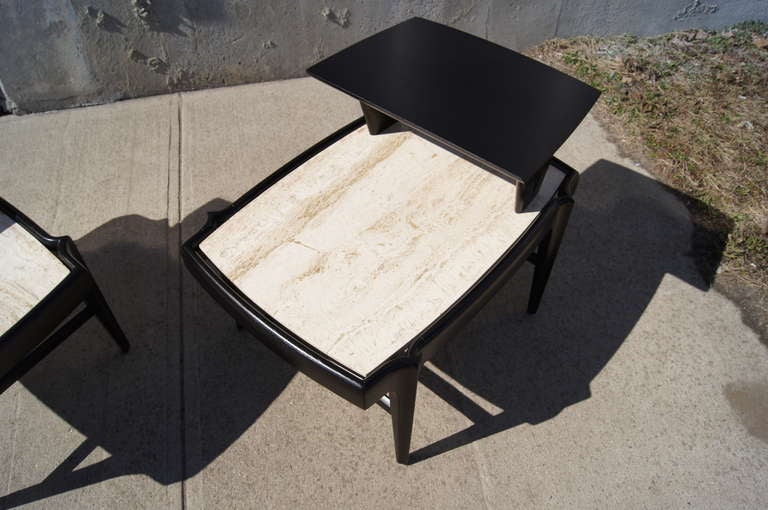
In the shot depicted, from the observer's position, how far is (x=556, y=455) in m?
2.32

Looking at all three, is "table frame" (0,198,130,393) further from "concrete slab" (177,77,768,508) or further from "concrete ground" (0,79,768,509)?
"concrete slab" (177,77,768,508)

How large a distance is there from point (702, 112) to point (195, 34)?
11.3ft

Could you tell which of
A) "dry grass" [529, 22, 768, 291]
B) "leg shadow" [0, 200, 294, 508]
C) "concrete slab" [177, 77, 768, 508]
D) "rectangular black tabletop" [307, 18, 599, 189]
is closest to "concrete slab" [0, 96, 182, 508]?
"leg shadow" [0, 200, 294, 508]

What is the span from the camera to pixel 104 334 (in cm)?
270

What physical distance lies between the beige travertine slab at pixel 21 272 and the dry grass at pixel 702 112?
3130 millimetres

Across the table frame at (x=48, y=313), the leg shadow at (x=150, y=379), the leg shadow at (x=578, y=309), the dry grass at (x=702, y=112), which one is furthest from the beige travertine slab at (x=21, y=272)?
the dry grass at (x=702, y=112)

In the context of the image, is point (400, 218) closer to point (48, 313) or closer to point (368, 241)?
point (368, 241)

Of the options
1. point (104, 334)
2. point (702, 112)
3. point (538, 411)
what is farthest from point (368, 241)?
point (702, 112)

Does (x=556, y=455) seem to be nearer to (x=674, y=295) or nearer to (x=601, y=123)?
(x=674, y=295)

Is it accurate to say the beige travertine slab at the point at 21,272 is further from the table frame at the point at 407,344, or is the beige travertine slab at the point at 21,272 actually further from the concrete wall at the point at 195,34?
the concrete wall at the point at 195,34

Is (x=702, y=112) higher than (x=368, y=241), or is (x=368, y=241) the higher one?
(x=368, y=241)

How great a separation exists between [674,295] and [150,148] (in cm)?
313

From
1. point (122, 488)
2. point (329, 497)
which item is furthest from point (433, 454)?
point (122, 488)

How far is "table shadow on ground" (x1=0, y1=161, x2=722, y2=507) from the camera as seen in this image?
7.72ft
